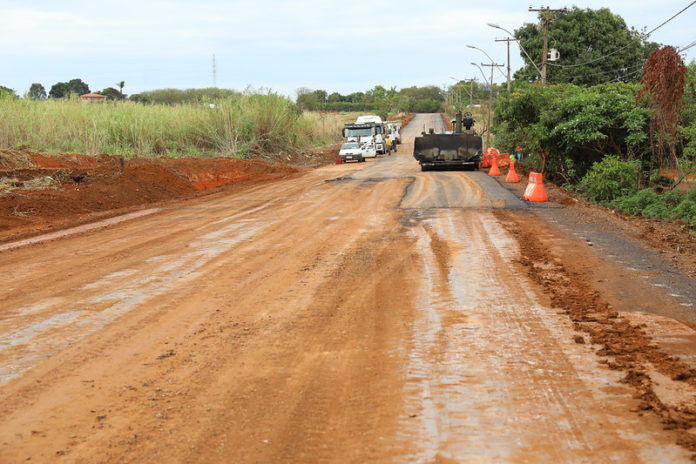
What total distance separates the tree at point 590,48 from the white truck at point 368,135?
63.5ft

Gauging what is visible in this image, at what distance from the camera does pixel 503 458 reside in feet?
13.2

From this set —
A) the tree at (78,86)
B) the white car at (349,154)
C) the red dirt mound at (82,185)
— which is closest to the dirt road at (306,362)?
the red dirt mound at (82,185)

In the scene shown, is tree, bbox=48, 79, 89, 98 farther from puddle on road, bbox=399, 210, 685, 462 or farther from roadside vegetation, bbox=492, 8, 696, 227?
puddle on road, bbox=399, 210, 685, 462

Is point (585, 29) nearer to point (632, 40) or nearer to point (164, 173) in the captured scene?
point (632, 40)

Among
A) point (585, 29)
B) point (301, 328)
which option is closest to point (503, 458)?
point (301, 328)

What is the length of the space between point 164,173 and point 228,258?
1415 centimetres

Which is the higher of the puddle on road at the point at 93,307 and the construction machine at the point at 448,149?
the construction machine at the point at 448,149

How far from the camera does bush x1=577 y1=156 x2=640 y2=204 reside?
69.3 ft

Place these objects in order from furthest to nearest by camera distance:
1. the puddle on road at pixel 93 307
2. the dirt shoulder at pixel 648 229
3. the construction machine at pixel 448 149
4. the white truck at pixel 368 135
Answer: the white truck at pixel 368 135
the construction machine at pixel 448 149
the dirt shoulder at pixel 648 229
the puddle on road at pixel 93 307

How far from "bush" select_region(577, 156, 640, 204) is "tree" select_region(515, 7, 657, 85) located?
42765 millimetres

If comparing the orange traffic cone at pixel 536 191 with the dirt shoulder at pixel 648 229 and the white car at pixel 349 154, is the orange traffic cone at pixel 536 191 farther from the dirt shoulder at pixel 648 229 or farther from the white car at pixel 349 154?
the white car at pixel 349 154

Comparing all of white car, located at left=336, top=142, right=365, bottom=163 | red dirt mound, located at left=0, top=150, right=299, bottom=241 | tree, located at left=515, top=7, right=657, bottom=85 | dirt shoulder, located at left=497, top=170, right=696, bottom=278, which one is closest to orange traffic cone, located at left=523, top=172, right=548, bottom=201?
dirt shoulder, located at left=497, top=170, right=696, bottom=278

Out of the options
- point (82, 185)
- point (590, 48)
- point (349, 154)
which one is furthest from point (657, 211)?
point (590, 48)

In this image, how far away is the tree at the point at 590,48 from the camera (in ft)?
204
